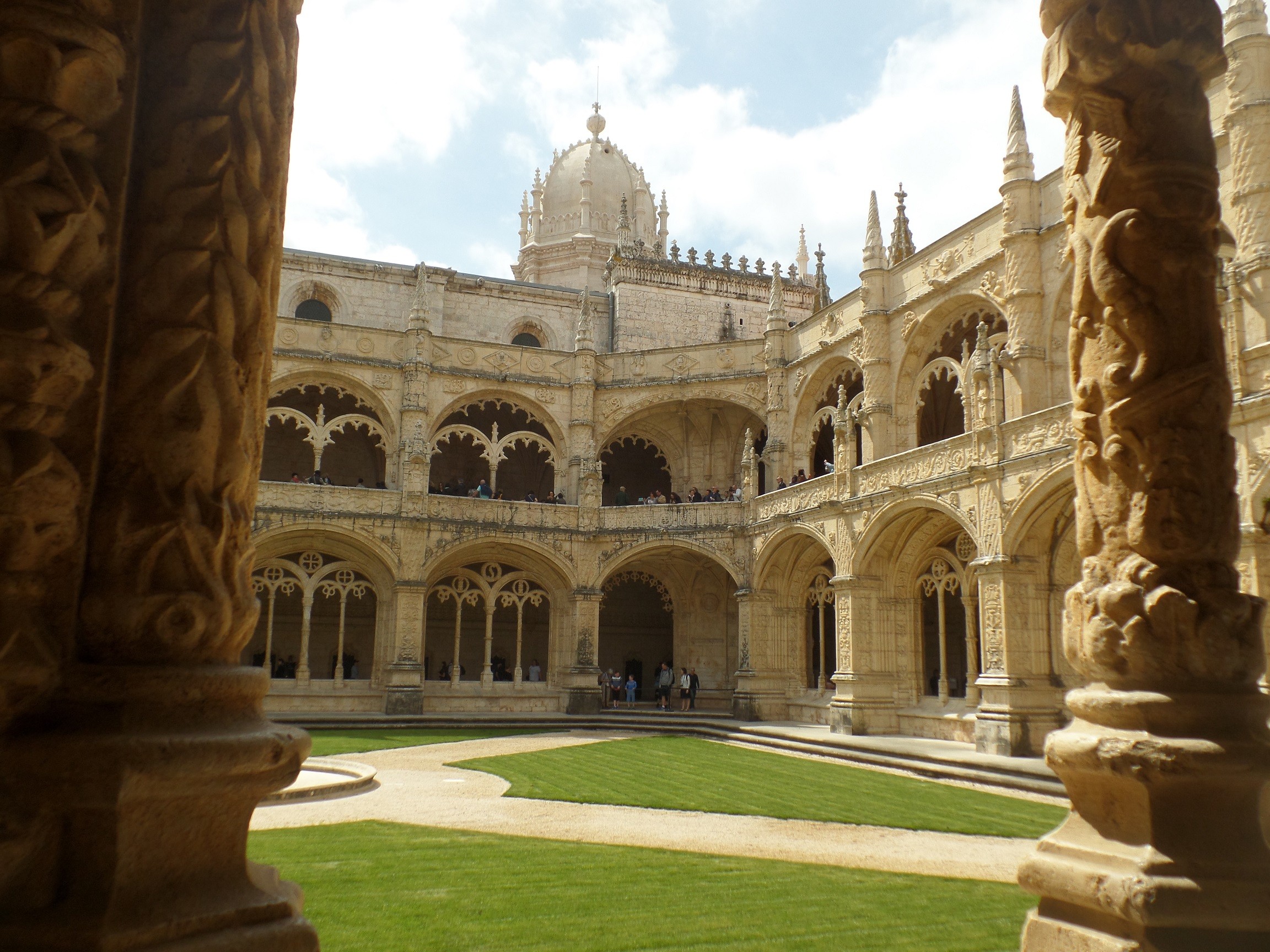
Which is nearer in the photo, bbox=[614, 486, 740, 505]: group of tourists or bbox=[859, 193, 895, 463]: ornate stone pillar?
bbox=[859, 193, 895, 463]: ornate stone pillar

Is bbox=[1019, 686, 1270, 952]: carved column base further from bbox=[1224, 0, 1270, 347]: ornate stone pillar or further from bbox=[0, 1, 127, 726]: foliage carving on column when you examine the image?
bbox=[1224, 0, 1270, 347]: ornate stone pillar

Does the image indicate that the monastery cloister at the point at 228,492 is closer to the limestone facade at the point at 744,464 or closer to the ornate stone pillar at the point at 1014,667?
the limestone facade at the point at 744,464

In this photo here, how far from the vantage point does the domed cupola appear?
1459 inches

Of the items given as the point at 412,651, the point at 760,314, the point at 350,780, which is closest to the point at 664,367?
the point at 760,314

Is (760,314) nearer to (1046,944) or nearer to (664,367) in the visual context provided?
(664,367)

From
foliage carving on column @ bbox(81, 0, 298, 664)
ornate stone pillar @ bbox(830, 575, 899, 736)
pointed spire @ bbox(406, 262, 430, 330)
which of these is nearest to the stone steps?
ornate stone pillar @ bbox(830, 575, 899, 736)

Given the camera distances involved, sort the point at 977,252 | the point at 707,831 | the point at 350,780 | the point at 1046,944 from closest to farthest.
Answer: the point at 1046,944, the point at 707,831, the point at 350,780, the point at 977,252

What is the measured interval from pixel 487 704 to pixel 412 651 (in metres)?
2.37

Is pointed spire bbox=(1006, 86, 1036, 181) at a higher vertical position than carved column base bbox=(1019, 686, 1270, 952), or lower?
higher

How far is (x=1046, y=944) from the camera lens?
8.56ft

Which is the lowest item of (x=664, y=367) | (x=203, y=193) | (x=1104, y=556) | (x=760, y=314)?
(x=1104, y=556)

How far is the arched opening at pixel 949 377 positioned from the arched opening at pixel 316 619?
1392cm

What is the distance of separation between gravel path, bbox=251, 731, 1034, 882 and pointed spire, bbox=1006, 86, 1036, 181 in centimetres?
1223

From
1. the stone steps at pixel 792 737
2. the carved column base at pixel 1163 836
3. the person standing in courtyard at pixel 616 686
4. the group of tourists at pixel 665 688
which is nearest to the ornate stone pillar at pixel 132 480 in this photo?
the carved column base at pixel 1163 836
